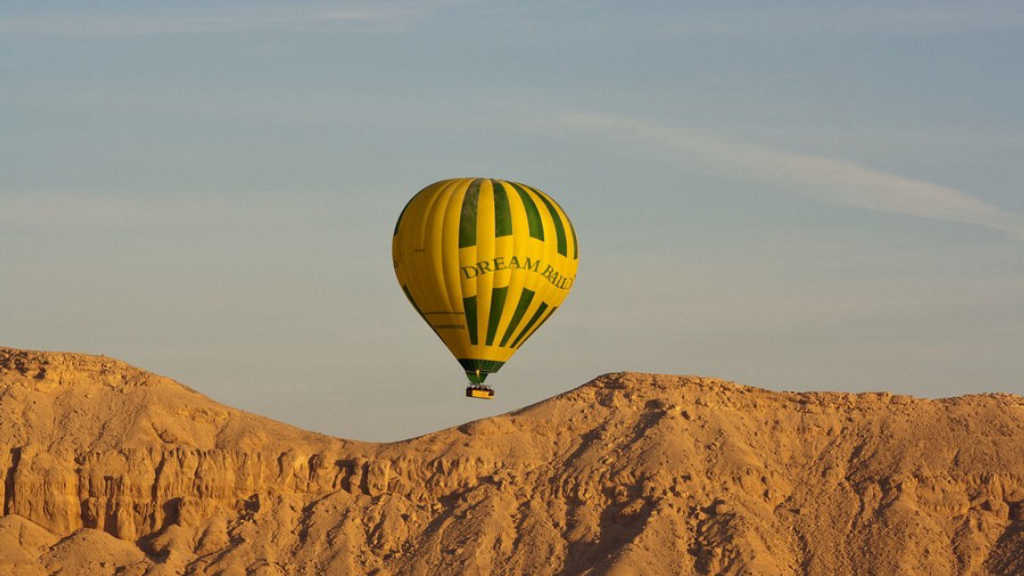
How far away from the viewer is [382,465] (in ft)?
402

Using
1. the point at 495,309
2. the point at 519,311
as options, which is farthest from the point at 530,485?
the point at 495,309

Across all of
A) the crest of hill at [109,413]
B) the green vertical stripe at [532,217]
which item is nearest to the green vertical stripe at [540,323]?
the green vertical stripe at [532,217]

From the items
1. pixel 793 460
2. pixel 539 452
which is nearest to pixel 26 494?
pixel 539 452

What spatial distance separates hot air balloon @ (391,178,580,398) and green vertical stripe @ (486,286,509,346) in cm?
4

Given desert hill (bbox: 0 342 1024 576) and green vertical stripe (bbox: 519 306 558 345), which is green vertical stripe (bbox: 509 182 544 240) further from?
desert hill (bbox: 0 342 1024 576)

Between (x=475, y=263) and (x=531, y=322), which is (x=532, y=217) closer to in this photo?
(x=475, y=263)

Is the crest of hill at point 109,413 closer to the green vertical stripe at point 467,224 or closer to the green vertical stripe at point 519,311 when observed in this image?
the green vertical stripe at point 519,311

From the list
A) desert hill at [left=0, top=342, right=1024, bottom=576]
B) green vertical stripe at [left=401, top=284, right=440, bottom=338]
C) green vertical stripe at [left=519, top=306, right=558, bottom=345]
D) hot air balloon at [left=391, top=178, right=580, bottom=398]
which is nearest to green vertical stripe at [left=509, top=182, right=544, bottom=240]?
hot air balloon at [left=391, top=178, right=580, bottom=398]

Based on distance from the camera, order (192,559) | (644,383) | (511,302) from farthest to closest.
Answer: (644,383) → (192,559) → (511,302)

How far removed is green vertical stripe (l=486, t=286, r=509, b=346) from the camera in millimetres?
100312

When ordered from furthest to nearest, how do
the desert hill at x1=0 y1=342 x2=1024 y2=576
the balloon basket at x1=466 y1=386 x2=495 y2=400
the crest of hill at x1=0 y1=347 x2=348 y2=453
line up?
1. the crest of hill at x1=0 y1=347 x2=348 y2=453
2. the desert hill at x1=0 y1=342 x2=1024 y2=576
3. the balloon basket at x1=466 y1=386 x2=495 y2=400

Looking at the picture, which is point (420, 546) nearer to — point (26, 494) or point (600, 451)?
point (600, 451)

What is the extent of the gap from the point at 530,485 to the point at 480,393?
24.1 meters

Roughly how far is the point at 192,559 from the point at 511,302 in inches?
1013
